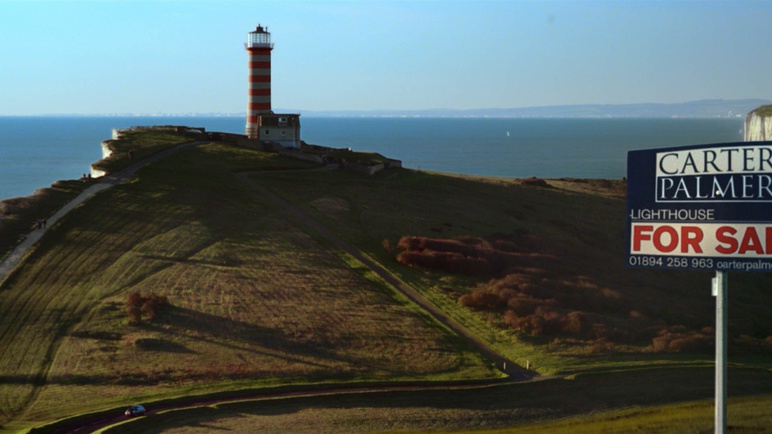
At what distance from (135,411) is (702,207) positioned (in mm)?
19601

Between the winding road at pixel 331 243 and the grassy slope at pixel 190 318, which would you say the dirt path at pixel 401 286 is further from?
the grassy slope at pixel 190 318

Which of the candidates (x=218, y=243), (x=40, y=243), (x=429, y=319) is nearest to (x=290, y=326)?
(x=429, y=319)

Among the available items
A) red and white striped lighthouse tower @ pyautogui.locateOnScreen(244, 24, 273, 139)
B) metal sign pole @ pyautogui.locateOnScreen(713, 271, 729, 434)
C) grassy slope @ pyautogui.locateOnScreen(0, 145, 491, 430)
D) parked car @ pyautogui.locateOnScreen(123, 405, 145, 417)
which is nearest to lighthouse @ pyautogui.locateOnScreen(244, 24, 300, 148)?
red and white striped lighthouse tower @ pyautogui.locateOnScreen(244, 24, 273, 139)

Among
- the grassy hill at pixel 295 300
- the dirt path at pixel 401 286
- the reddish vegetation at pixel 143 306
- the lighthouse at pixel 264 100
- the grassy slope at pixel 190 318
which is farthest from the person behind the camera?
the lighthouse at pixel 264 100

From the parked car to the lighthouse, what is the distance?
5531 cm

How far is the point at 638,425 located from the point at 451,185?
45.0m

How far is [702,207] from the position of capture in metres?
26.0

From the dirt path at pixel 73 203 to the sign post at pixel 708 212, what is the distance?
29706mm

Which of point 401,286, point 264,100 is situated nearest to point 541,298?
point 401,286

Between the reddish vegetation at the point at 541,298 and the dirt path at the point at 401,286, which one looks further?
the reddish vegetation at the point at 541,298

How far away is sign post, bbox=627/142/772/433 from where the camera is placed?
25094 millimetres

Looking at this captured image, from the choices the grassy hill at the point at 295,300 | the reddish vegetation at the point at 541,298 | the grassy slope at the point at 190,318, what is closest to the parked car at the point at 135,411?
the grassy hill at the point at 295,300

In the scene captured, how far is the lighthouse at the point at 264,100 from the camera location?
281ft

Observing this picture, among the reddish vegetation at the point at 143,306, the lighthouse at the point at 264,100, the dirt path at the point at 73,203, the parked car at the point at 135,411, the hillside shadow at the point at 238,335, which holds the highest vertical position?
the lighthouse at the point at 264,100
